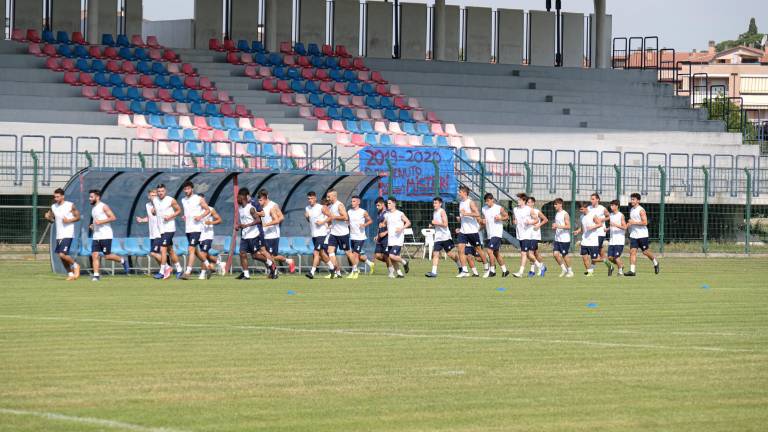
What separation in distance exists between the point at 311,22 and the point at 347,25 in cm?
156

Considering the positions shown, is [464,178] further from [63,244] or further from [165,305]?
[165,305]

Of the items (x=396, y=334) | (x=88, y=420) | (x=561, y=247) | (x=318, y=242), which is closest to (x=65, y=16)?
(x=318, y=242)

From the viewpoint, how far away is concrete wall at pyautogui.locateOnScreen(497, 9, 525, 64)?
5881 cm

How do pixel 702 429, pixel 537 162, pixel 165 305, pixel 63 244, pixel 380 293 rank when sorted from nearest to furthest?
1. pixel 702 429
2. pixel 165 305
3. pixel 380 293
4. pixel 63 244
5. pixel 537 162

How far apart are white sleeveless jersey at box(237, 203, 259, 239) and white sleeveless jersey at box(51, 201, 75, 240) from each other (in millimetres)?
3405

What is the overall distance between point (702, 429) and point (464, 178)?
98.8ft

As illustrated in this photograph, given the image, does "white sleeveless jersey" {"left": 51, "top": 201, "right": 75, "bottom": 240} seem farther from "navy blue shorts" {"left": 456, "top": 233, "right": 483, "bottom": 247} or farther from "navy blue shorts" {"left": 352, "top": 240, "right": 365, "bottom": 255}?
"navy blue shorts" {"left": 456, "top": 233, "right": 483, "bottom": 247}

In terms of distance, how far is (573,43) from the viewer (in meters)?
60.1

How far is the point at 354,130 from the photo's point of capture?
1818 inches

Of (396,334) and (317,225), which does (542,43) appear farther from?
(396,334)

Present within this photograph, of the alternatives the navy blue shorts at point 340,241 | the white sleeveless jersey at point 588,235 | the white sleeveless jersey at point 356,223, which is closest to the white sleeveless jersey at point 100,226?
the navy blue shorts at point 340,241

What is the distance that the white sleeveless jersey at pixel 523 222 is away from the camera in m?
29.5

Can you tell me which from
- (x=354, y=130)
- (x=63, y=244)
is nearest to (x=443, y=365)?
(x=63, y=244)

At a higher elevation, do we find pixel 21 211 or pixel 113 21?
pixel 113 21
